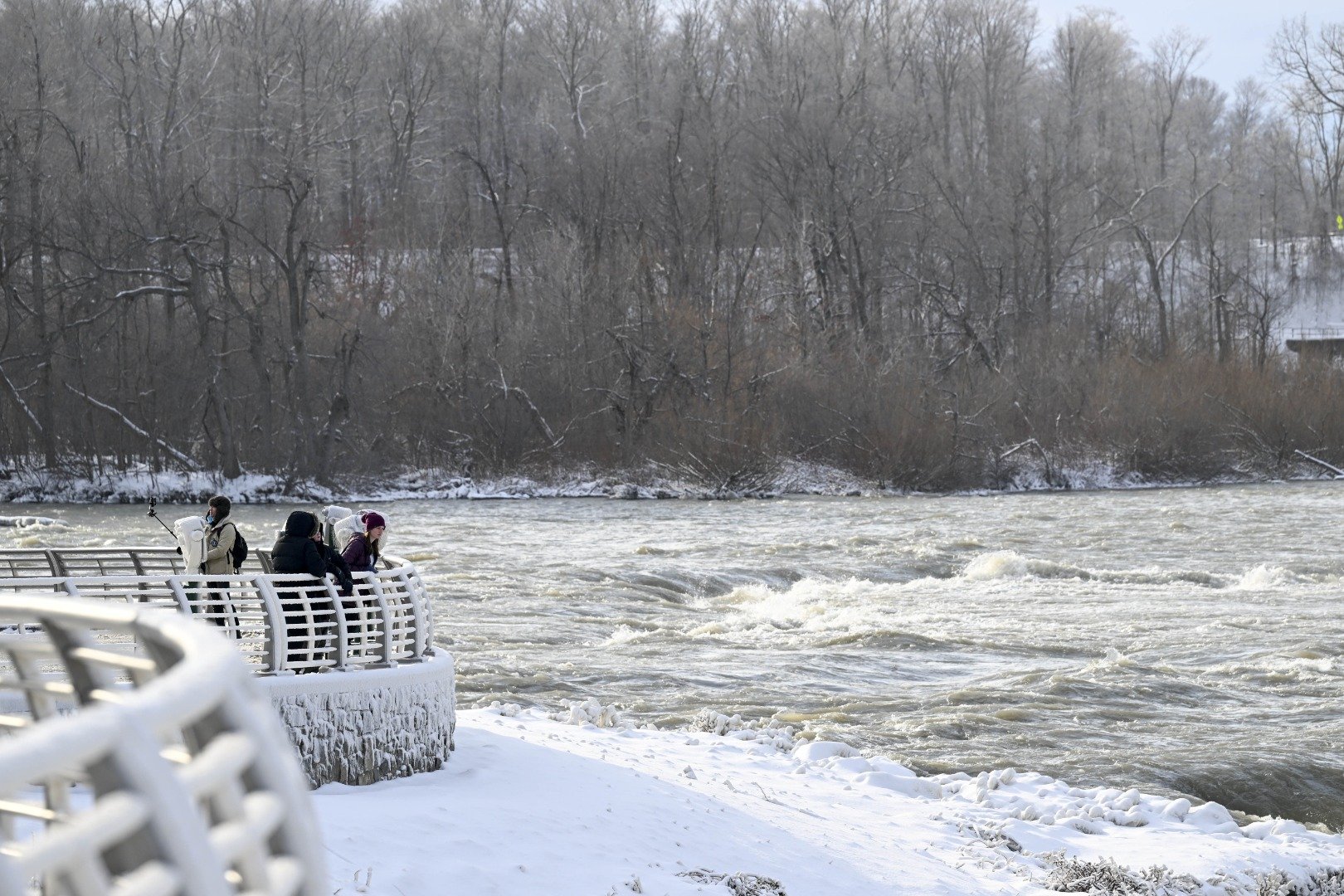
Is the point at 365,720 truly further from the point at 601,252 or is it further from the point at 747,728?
the point at 601,252

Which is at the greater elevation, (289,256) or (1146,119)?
(1146,119)

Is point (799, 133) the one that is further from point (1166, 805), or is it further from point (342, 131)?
point (1166, 805)

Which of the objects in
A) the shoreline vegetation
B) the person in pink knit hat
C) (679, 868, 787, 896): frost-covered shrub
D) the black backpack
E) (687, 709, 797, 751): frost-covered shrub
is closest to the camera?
(679, 868, 787, 896): frost-covered shrub

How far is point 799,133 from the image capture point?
5900cm

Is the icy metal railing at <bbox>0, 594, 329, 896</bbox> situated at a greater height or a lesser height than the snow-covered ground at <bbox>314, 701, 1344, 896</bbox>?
greater

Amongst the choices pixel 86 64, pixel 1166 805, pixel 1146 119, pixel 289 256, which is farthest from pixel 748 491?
pixel 1146 119

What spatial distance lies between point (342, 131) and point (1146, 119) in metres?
43.6

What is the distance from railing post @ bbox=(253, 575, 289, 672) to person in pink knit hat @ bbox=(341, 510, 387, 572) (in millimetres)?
978

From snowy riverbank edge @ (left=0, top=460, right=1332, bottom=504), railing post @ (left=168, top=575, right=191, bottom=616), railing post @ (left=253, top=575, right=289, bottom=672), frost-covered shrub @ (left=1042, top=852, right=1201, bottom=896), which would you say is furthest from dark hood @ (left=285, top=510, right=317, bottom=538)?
snowy riverbank edge @ (left=0, top=460, right=1332, bottom=504)

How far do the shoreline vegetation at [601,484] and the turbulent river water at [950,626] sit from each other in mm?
6005

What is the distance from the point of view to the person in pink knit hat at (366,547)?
11.6 meters

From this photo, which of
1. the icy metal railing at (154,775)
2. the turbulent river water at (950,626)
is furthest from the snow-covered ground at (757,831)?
the icy metal railing at (154,775)

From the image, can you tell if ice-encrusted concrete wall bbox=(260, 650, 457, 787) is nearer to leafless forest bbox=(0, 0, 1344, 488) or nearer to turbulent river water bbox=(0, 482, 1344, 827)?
turbulent river water bbox=(0, 482, 1344, 827)

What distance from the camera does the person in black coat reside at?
1075 centimetres
